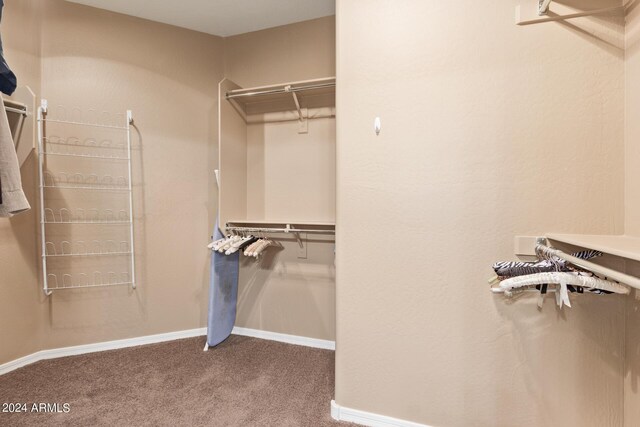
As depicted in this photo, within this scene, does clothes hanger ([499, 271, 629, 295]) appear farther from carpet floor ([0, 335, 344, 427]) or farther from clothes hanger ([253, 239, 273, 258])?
clothes hanger ([253, 239, 273, 258])

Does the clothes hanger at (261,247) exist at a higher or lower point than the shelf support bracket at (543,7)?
lower

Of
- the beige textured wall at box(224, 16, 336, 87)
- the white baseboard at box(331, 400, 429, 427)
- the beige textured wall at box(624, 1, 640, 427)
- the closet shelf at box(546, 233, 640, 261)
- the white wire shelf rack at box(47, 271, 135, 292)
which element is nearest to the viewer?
the closet shelf at box(546, 233, 640, 261)

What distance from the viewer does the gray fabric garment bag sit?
1.15 metres

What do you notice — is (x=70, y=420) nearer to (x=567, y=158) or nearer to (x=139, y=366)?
(x=139, y=366)

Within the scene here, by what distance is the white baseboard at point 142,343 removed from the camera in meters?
2.08

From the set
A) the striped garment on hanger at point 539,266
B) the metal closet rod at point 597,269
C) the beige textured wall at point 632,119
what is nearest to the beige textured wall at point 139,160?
the striped garment on hanger at point 539,266

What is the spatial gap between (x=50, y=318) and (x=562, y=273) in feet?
10.7

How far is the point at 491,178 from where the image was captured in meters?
1.34

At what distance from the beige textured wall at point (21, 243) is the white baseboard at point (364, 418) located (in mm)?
2287

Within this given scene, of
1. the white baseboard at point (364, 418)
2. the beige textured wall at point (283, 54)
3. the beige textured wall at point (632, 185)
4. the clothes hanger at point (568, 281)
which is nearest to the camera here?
the clothes hanger at point (568, 281)

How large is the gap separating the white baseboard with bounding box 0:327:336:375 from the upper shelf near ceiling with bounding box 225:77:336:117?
1.91 metres

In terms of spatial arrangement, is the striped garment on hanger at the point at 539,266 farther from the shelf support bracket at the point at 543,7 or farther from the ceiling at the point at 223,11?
the ceiling at the point at 223,11

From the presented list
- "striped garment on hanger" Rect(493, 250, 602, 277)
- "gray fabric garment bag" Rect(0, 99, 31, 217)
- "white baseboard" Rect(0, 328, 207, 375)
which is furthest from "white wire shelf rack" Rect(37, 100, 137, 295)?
"striped garment on hanger" Rect(493, 250, 602, 277)

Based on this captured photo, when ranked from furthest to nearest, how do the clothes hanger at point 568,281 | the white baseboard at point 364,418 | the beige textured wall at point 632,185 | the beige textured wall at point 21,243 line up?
the beige textured wall at point 21,243
the white baseboard at point 364,418
the beige textured wall at point 632,185
the clothes hanger at point 568,281
